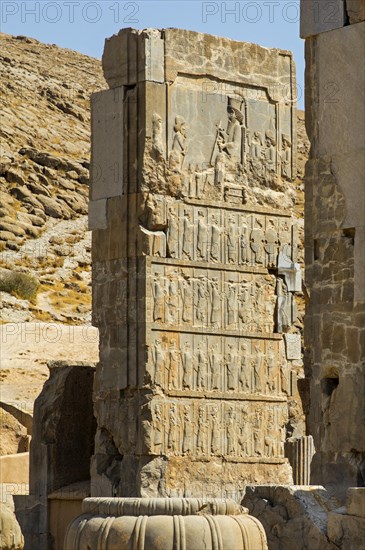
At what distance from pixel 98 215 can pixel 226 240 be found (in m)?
1.48

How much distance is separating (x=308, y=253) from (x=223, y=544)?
459 cm

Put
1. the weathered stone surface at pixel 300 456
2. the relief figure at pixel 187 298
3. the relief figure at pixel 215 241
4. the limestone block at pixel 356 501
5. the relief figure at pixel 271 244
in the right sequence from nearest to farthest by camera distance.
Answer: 1. the limestone block at pixel 356 501
2. the relief figure at pixel 187 298
3. the relief figure at pixel 215 241
4. the weathered stone surface at pixel 300 456
5. the relief figure at pixel 271 244

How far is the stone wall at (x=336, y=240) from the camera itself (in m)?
14.3

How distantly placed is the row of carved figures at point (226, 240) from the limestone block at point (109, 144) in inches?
29.3

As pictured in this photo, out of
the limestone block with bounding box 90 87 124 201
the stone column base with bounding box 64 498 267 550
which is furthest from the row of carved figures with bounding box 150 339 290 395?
the stone column base with bounding box 64 498 267 550

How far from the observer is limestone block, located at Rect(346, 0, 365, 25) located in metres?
14.6

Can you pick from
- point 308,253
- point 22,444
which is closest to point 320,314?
point 308,253

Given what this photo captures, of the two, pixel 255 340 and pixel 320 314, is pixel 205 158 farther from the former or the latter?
pixel 320 314

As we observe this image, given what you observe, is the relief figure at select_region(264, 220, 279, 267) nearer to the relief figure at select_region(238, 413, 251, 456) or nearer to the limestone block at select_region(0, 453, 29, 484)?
the relief figure at select_region(238, 413, 251, 456)

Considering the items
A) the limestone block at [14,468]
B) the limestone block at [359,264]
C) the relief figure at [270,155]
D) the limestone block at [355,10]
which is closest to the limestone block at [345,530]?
the limestone block at [359,264]

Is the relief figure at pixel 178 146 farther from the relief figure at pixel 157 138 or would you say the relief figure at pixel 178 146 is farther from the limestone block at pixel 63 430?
the limestone block at pixel 63 430

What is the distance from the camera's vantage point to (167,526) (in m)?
10.9

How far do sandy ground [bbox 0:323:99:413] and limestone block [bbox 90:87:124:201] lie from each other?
13158 millimetres

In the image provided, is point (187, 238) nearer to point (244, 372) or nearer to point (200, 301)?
point (200, 301)
